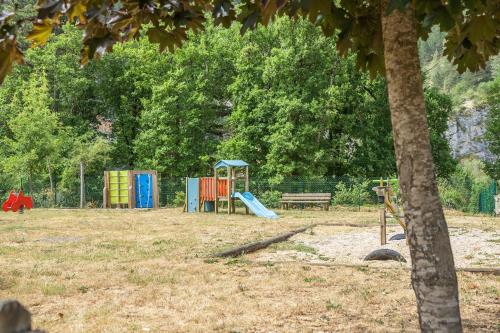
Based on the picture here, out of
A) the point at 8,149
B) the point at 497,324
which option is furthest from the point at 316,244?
the point at 8,149

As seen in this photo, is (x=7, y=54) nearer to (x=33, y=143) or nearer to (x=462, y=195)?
(x=462, y=195)

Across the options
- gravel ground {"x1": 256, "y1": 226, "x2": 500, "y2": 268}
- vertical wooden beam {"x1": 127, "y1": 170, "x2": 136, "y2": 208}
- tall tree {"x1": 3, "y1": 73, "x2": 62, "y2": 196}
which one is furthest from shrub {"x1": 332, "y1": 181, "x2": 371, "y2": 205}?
tall tree {"x1": 3, "y1": 73, "x2": 62, "y2": 196}

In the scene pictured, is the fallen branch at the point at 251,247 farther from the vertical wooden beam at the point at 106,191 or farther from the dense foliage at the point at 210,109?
the dense foliage at the point at 210,109

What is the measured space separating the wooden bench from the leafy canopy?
2328 cm

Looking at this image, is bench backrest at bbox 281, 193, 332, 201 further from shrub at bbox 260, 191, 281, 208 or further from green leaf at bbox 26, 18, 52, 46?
green leaf at bbox 26, 18, 52, 46

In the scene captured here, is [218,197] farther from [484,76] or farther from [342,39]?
[484,76]

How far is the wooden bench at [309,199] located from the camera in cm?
2766

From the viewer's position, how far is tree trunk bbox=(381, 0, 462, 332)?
3.65m

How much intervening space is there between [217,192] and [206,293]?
63.1 feet

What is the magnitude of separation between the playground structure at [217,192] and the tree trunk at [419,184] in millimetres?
20565

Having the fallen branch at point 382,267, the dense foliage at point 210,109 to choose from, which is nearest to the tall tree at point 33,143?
the dense foliage at point 210,109

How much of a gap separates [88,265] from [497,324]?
A: 6276mm

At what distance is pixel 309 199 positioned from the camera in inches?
1104

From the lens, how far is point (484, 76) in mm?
102812
